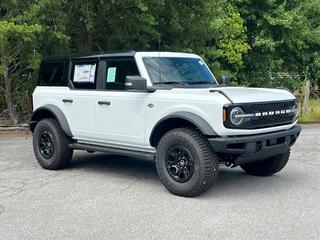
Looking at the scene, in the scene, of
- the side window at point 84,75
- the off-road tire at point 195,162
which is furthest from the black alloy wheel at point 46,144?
the off-road tire at point 195,162

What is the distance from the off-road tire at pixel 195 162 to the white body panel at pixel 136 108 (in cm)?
26

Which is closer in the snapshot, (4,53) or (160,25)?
(4,53)

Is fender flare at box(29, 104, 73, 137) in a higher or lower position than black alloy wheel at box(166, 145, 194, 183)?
higher

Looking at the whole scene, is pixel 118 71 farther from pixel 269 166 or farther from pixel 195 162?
pixel 269 166

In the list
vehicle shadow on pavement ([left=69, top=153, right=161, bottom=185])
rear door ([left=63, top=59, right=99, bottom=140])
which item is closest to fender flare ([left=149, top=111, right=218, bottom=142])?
vehicle shadow on pavement ([left=69, top=153, right=161, bottom=185])

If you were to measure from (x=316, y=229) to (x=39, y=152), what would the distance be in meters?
4.66

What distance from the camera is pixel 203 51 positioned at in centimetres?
1482

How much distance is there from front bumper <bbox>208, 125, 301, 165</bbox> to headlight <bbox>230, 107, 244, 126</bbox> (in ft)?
0.59

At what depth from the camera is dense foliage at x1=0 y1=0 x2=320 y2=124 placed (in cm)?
1165

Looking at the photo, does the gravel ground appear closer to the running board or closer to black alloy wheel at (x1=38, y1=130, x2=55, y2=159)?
black alloy wheel at (x1=38, y1=130, x2=55, y2=159)

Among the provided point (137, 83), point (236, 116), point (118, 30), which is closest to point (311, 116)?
point (118, 30)

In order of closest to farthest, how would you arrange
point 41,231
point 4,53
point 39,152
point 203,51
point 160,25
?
point 41,231 → point 39,152 → point 4,53 → point 160,25 → point 203,51

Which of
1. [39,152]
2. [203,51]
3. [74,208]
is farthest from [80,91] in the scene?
[203,51]

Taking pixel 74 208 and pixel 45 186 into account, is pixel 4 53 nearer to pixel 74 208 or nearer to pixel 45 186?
pixel 45 186
